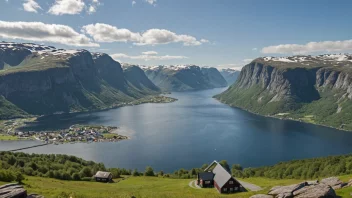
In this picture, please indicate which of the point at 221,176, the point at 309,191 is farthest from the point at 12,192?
the point at 221,176

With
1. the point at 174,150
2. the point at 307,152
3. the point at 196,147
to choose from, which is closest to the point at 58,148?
the point at 174,150

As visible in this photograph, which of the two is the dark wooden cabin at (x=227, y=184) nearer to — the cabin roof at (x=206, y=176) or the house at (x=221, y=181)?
the house at (x=221, y=181)

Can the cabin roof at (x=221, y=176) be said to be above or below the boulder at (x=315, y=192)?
below

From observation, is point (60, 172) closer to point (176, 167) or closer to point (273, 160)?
point (176, 167)

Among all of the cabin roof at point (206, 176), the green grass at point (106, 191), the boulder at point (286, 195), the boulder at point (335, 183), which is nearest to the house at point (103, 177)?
the green grass at point (106, 191)

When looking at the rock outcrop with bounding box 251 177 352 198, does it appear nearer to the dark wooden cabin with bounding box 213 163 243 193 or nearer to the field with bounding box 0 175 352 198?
the field with bounding box 0 175 352 198

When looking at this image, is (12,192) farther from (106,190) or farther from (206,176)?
(206,176)

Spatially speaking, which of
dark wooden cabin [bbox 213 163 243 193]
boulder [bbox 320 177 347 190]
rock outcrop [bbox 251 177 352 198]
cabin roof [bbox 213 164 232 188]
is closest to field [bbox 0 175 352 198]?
dark wooden cabin [bbox 213 163 243 193]
